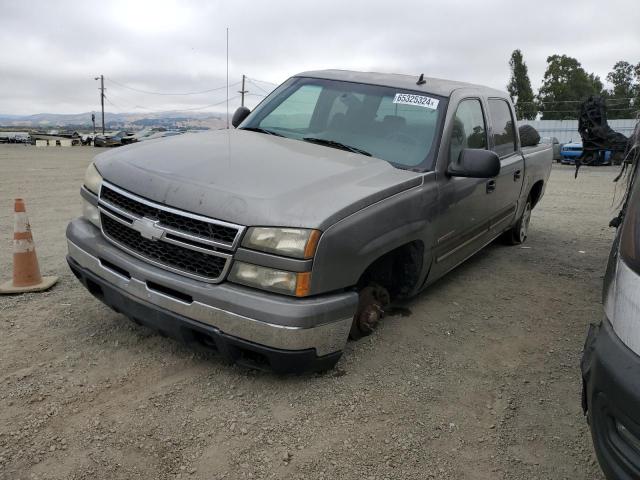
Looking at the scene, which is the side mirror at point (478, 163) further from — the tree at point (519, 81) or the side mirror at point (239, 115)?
the tree at point (519, 81)

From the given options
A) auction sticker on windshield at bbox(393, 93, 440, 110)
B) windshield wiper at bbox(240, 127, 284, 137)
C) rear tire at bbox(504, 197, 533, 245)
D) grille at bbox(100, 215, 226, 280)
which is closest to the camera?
grille at bbox(100, 215, 226, 280)

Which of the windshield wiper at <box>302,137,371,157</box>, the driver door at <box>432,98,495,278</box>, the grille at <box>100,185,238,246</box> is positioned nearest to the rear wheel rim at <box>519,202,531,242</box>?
the driver door at <box>432,98,495,278</box>

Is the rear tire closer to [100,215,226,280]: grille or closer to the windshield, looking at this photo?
the windshield

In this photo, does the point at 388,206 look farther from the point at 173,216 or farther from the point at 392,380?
the point at 173,216

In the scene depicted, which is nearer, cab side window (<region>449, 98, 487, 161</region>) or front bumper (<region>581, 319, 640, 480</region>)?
front bumper (<region>581, 319, 640, 480</region>)

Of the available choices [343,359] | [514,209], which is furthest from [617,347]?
[514,209]

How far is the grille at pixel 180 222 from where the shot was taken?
269cm

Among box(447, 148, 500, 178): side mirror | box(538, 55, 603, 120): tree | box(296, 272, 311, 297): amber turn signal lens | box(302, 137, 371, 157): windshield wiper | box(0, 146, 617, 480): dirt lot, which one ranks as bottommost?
box(0, 146, 617, 480): dirt lot

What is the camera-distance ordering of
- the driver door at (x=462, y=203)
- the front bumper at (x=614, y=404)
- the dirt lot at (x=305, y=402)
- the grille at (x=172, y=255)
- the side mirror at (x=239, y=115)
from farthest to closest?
the side mirror at (x=239, y=115), the driver door at (x=462, y=203), the grille at (x=172, y=255), the dirt lot at (x=305, y=402), the front bumper at (x=614, y=404)

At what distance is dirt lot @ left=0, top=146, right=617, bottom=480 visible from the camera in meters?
2.38

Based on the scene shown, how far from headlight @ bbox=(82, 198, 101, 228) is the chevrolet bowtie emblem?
558mm

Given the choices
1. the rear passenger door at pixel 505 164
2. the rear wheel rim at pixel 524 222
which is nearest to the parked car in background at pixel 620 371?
the rear passenger door at pixel 505 164

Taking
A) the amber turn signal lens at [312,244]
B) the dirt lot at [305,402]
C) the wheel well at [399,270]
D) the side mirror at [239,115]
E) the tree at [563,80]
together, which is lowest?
the dirt lot at [305,402]

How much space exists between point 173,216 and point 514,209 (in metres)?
3.95
